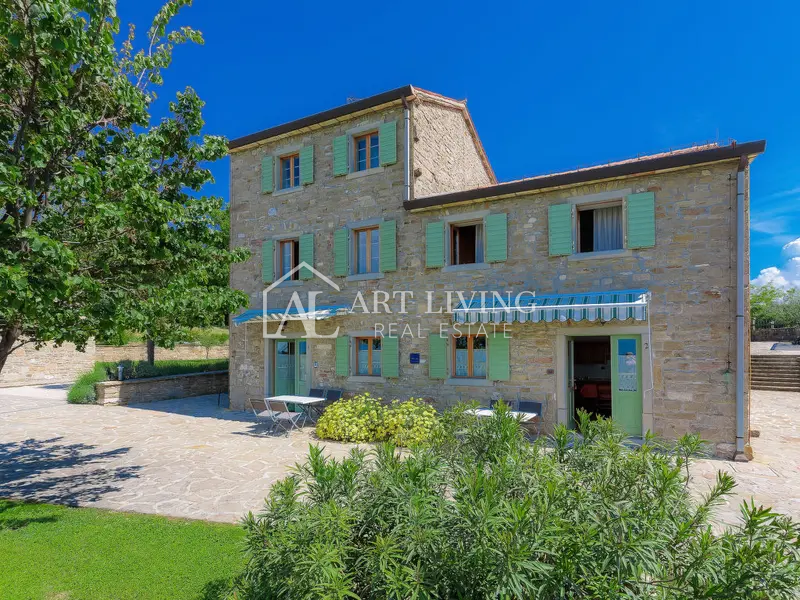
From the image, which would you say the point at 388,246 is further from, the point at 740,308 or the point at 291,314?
the point at 740,308

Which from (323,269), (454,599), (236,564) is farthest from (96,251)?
(323,269)

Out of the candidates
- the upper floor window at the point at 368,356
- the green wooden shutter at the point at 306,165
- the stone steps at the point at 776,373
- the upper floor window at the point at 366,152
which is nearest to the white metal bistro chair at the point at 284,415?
the upper floor window at the point at 368,356

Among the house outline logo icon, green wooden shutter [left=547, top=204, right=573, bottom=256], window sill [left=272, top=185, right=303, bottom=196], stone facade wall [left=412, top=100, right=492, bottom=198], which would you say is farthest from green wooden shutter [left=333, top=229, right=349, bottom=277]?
green wooden shutter [left=547, top=204, right=573, bottom=256]

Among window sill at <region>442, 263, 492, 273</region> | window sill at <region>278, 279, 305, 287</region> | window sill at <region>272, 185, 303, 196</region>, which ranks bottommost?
window sill at <region>278, 279, 305, 287</region>

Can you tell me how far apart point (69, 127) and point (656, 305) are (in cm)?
1183

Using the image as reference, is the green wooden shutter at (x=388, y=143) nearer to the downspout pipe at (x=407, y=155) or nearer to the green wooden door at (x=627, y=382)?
the downspout pipe at (x=407, y=155)

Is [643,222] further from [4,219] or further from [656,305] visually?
[4,219]

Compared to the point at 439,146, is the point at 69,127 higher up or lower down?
lower down

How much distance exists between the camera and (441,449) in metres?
4.50

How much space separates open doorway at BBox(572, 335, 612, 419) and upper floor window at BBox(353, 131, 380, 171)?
8337mm

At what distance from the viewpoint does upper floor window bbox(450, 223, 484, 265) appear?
14.2 m

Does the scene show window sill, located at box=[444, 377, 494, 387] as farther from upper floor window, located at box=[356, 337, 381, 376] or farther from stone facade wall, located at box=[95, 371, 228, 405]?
stone facade wall, located at box=[95, 371, 228, 405]

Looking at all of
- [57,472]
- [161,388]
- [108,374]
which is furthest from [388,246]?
[108,374]

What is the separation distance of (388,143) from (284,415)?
28.7 feet
